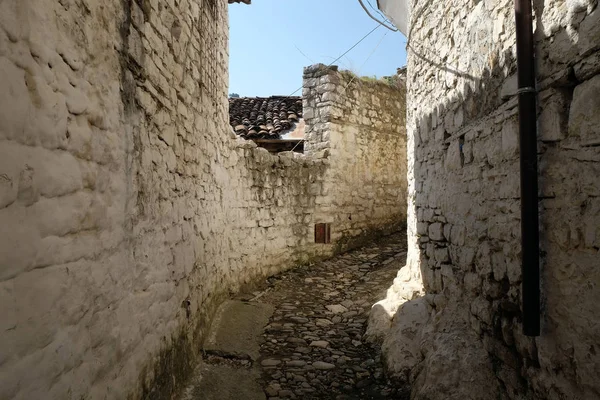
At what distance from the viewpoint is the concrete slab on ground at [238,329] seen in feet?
12.0

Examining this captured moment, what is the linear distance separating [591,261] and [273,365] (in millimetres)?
2726

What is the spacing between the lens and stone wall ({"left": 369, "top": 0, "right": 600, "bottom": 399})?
5.38 ft

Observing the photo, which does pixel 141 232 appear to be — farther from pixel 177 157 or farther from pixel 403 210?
pixel 403 210

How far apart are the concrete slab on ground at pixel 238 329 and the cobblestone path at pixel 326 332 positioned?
11cm

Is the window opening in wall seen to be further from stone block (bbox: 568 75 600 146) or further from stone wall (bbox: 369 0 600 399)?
stone block (bbox: 568 75 600 146)

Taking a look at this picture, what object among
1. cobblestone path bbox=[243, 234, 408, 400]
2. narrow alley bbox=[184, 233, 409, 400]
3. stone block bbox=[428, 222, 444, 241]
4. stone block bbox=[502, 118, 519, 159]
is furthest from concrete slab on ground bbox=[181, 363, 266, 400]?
stone block bbox=[502, 118, 519, 159]

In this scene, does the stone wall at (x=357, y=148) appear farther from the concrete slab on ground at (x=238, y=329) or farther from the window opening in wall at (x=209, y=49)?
the window opening in wall at (x=209, y=49)

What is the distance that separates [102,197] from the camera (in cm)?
167

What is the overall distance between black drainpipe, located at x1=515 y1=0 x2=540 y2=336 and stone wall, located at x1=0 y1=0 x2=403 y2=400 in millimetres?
1958

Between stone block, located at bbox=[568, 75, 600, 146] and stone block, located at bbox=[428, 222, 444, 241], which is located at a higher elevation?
stone block, located at bbox=[568, 75, 600, 146]

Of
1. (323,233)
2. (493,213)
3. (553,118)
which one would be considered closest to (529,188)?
(553,118)

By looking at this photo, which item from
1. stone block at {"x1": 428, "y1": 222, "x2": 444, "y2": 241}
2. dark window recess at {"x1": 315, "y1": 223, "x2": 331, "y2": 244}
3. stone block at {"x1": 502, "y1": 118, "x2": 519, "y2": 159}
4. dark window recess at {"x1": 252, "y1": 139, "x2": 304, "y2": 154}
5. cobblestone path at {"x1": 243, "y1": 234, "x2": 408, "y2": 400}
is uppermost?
dark window recess at {"x1": 252, "y1": 139, "x2": 304, "y2": 154}

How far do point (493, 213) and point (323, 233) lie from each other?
17.4ft

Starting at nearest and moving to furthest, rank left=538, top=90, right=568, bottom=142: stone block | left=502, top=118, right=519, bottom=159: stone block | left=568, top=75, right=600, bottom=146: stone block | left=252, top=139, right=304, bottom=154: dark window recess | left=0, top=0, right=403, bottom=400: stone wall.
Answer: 1. left=0, top=0, right=403, bottom=400: stone wall
2. left=568, top=75, right=600, bottom=146: stone block
3. left=538, top=90, right=568, bottom=142: stone block
4. left=502, top=118, right=519, bottom=159: stone block
5. left=252, top=139, right=304, bottom=154: dark window recess
